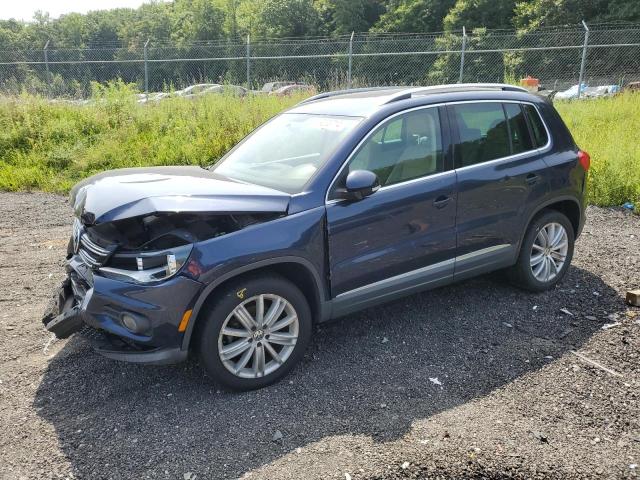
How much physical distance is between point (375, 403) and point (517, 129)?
9.16ft

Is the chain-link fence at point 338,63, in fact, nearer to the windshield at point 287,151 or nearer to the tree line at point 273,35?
the tree line at point 273,35

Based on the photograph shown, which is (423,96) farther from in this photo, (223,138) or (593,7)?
(593,7)

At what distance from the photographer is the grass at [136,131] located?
34.2 feet

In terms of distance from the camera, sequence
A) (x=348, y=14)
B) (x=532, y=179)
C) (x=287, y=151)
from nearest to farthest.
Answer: (x=287, y=151)
(x=532, y=179)
(x=348, y=14)

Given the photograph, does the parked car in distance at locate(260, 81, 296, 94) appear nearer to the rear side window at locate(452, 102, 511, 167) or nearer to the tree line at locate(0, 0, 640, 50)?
the rear side window at locate(452, 102, 511, 167)

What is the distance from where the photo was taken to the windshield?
3.96 meters

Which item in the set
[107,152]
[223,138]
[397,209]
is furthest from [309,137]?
[107,152]

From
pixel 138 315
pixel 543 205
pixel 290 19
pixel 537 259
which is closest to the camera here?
pixel 138 315

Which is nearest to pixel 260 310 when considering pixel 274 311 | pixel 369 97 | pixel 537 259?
pixel 274 311

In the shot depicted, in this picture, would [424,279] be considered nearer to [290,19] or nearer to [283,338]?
[283,338]

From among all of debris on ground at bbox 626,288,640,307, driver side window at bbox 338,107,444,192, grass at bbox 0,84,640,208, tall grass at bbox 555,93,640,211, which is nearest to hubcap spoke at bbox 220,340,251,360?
driver side window at bbox 338,107,444,192

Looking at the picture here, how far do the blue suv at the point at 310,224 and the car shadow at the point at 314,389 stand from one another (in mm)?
281

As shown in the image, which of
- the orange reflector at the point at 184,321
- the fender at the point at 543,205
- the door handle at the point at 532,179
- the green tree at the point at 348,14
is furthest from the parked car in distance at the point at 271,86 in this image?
the green tree at the point at 348,14

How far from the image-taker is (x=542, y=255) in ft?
16.8
